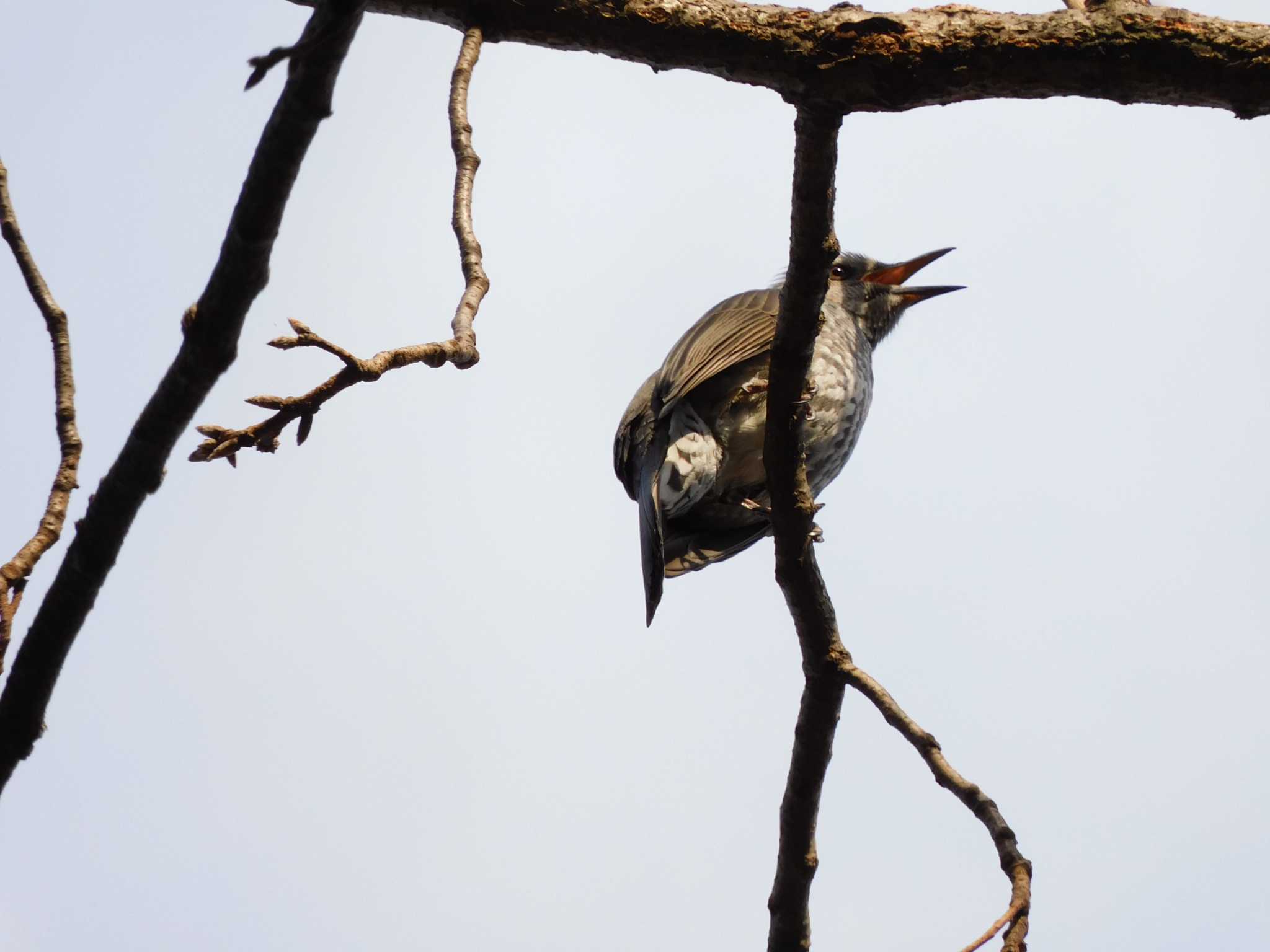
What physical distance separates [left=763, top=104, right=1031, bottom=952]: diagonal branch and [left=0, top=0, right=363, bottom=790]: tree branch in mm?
1543

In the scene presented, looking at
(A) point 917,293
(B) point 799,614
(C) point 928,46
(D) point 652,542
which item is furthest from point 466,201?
(A) point 917,293

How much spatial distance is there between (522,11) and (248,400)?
1.19 meters

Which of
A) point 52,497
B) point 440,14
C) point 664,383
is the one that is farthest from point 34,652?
point 664,383

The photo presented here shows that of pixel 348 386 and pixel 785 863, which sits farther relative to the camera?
pixel 785 863

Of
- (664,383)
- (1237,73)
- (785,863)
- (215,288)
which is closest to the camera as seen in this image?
(215,288)

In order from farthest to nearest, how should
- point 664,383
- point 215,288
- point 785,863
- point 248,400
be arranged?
point 664,383, point 785,863, point 248,400, point 215,288

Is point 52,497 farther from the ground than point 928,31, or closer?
closer

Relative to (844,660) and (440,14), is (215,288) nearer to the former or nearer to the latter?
(440,14)

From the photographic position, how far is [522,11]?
2.88 meters

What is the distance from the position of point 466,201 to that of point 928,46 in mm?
1068

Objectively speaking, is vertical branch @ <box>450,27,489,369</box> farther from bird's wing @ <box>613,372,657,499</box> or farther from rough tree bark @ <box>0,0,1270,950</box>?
bird's wing @ <box>613,372,657,499</box>

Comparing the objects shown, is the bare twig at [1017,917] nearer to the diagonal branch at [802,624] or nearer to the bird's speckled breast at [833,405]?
the diagonal branch at [802,624]

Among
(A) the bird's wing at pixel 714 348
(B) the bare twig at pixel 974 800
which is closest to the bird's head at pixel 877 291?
(A) the bird's wing at pixel 714 348

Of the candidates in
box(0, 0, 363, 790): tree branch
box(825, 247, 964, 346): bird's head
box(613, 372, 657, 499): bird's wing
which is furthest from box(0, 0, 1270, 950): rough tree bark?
box(825, 247, 964, 346): bird's head
